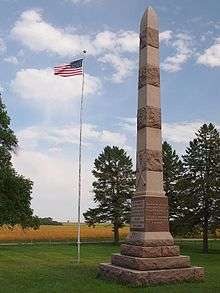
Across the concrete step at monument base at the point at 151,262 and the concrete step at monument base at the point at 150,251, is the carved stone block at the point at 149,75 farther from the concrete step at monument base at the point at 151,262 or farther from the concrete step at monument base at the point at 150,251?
the concrete step at monument base at the point at 151,262

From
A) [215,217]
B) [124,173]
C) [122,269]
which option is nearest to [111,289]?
[122,269]

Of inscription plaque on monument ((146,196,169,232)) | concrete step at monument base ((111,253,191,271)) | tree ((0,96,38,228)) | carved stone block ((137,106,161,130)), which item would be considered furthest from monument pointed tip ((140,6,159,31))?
tree ((0,96,38,228))

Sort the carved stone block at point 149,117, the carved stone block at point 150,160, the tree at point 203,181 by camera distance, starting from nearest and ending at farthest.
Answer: the carved stone block at point 150,160 < the carved stone block at point 149,117 < the tree at point 203,181

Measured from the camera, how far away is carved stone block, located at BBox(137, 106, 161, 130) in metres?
18.3

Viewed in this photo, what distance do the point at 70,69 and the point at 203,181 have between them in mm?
22826

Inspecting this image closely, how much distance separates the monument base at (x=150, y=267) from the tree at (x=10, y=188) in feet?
65.6

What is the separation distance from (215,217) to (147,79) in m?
28.5

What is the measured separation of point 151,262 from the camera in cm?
1644

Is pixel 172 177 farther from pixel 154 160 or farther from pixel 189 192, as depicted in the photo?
pixel 154 160

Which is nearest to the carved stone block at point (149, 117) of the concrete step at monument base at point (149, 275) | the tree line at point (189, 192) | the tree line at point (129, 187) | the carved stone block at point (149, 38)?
the carved stone block at point (149, 38)

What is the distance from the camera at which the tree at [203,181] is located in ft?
147

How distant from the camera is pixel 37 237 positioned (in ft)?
202

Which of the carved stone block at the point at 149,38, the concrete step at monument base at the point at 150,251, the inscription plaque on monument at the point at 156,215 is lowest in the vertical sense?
the concrete step at monument base at the point at 150,251

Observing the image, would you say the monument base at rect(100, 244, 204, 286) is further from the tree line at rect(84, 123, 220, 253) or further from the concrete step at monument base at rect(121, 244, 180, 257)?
the tree line at rect(84, 123, 220, 253)
